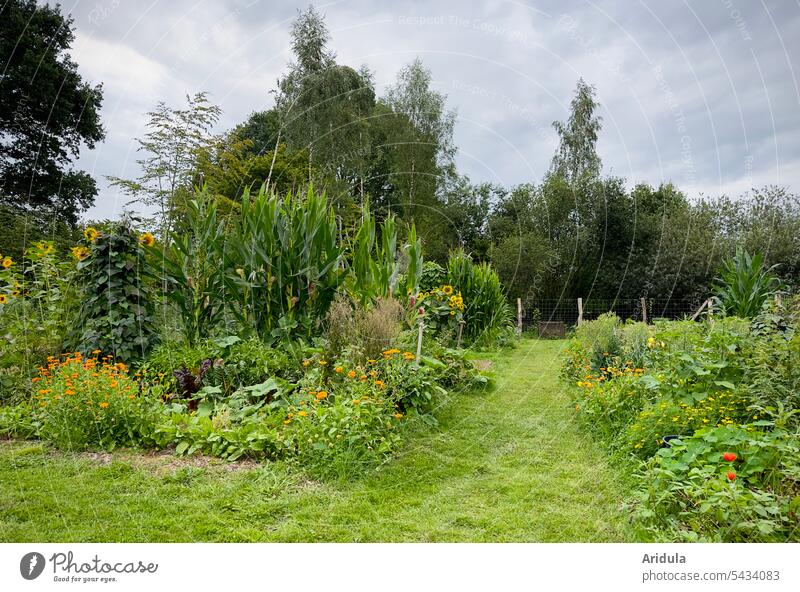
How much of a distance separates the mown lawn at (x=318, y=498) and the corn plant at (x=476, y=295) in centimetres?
612

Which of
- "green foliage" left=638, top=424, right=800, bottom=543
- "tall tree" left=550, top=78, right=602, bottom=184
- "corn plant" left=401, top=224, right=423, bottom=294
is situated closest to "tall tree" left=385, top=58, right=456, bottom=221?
"corn plant" left=401, top=224, right=423, bottom=294

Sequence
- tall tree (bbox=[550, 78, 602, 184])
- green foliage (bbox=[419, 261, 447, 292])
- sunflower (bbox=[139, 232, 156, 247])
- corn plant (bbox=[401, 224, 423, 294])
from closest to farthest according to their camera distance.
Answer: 1. sunflower (bbox=[139, 232, 156, 247])
2. corn plant (bbox=[401, 224, 423, 294])
3. green foliage (bbox=[419, 261, 447, 292])
4. tall tree (bbox=[550, 78, 602, 184])

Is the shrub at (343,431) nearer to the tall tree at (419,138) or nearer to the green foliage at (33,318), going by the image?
the green foliage at (33,318)

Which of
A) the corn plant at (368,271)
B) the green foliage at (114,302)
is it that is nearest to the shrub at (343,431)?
the corn plant at (368,271)

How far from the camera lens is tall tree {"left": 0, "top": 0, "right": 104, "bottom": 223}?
15.9ft

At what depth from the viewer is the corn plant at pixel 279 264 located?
4832mm

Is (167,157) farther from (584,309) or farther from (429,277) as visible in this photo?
(584,309)

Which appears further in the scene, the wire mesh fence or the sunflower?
the wire mesh fence

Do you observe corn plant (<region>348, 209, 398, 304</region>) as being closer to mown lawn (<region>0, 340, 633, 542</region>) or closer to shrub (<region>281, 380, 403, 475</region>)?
shrub (<region>281, 380, 403, 475</region>)

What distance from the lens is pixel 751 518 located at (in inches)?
79.7

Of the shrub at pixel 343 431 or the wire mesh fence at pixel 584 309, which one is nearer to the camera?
the shrub at pixel 343 431

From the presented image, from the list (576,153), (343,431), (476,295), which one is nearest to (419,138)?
(476,295)

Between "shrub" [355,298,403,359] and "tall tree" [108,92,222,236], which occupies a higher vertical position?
"tall tree" [108,92,222,236]

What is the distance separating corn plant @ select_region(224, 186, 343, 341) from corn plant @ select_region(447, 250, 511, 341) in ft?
16.4
